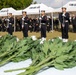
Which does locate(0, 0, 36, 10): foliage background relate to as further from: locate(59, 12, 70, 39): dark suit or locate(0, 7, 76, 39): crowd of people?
locate(59, 12, 70, 39): dark suit

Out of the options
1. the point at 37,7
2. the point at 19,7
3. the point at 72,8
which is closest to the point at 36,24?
the point at 37,7

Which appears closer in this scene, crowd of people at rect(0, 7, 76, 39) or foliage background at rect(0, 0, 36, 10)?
crowd of people at rect(0, 7, 76, 39)

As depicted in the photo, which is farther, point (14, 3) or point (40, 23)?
point (14, 3)

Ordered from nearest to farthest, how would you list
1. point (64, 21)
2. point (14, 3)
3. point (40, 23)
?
point (64, 21) → point (40, 23) → point (14, 3)

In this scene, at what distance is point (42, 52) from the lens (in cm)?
227

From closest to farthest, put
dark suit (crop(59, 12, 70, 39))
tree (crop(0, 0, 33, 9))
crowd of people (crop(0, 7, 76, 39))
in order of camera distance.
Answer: dark suit (crop(59, 12, 70, 39))
crowd of people (crop(0, 7, 76, 39))
tree (crop(0, 0, 33, 9))

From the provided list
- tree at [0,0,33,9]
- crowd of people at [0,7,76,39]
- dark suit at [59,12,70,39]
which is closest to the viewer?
dark suit at [59,12,70,39]

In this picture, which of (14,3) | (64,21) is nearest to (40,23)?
(64,21)

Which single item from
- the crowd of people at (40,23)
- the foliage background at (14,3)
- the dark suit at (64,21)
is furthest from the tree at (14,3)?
the dark suit at (64,21)

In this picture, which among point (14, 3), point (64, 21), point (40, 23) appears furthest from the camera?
point (14, 3)

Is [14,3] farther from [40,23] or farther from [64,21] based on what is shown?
[64,21]

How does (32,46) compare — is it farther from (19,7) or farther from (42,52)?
(19,7)

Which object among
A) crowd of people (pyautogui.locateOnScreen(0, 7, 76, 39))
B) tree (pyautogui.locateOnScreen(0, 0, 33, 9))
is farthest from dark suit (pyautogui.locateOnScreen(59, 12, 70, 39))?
tree (pyautogui.locateOnScreen(0, 0, 33, 9))

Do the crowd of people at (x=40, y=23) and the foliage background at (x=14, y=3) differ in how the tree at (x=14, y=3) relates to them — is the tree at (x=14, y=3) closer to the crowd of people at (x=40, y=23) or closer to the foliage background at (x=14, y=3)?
the foliage background at (x=14, y=3)
